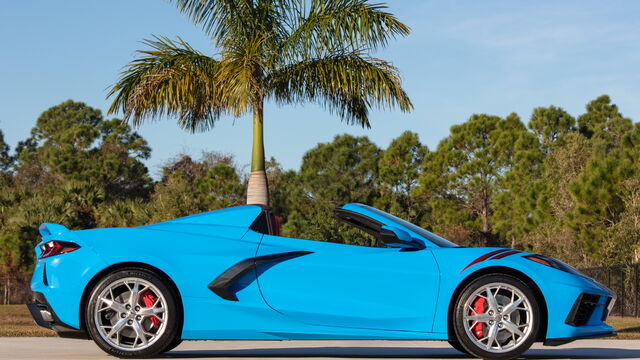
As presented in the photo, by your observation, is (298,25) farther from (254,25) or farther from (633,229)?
(633,229)

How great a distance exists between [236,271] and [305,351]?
5.28ft

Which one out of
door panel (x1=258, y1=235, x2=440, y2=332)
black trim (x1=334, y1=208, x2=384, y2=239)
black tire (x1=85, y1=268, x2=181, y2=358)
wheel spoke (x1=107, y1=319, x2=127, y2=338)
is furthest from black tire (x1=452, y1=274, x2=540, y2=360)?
wheel spoke (x1=107, y1=319, x2=127, y2=338)

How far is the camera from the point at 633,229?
27219 mm

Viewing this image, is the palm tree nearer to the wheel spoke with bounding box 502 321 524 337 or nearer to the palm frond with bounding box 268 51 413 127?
the palm frond with bounding box 268 51 413 127

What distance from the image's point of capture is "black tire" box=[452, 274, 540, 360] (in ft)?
19.8

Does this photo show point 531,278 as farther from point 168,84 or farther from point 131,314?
point 168,84

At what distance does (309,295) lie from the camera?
606 cm

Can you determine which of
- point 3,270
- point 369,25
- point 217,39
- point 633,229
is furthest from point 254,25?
point 3,270

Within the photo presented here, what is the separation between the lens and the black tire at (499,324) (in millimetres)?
6039

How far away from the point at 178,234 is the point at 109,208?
85.2ft

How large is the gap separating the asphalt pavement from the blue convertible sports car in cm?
47

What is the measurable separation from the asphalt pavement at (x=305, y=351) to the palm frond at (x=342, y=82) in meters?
5.53

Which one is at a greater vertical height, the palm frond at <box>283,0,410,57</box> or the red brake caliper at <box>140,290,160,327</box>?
the palm frond at <box>283,0,410,57</box>

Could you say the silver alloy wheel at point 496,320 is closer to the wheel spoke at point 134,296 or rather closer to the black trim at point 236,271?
the black trim at point 236,271
